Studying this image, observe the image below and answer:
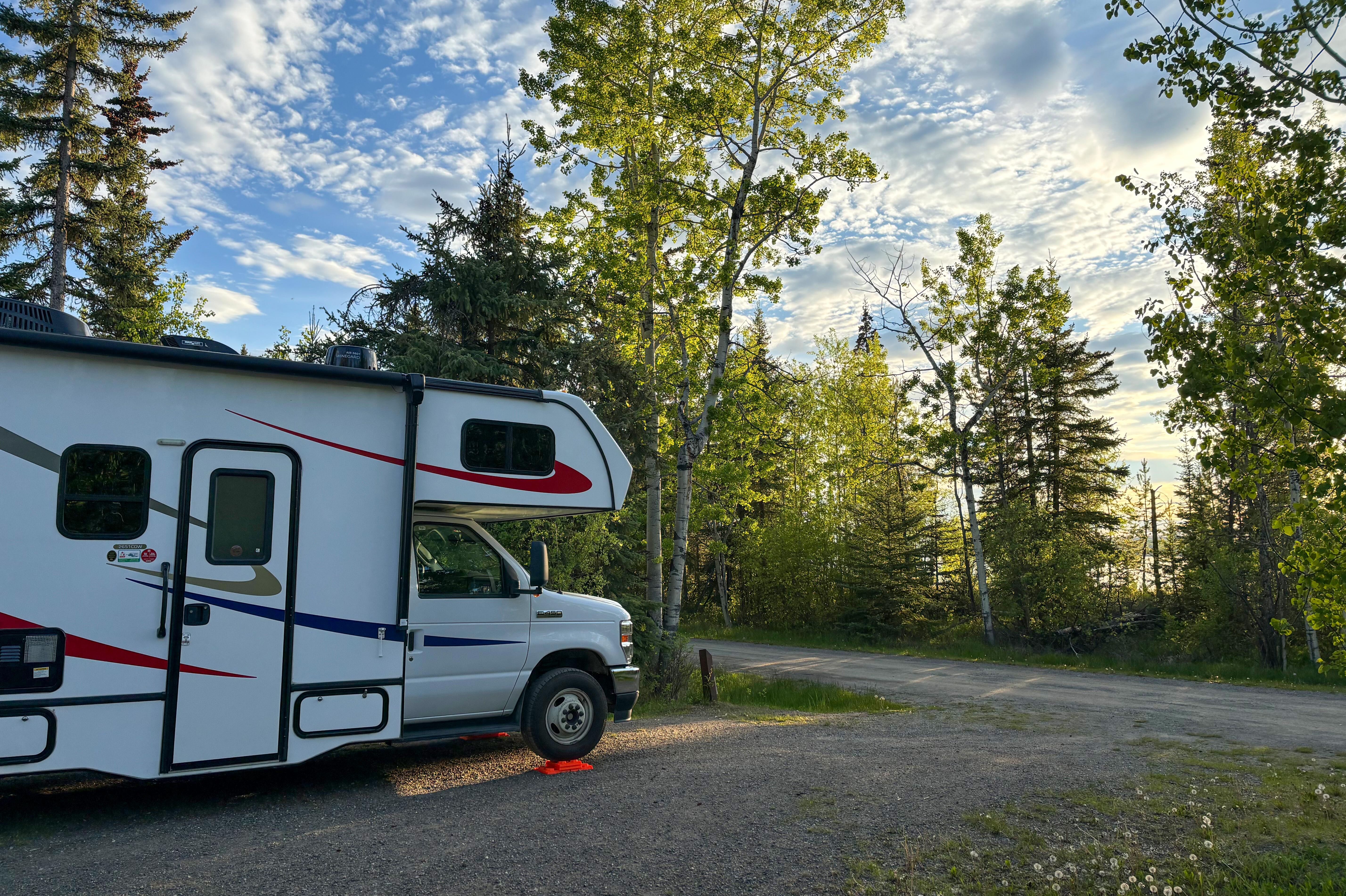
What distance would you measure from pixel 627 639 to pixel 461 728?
1883mm

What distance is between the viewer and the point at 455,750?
28.4ft

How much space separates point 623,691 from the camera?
8.30 meters

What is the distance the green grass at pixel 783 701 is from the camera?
40.3 feet

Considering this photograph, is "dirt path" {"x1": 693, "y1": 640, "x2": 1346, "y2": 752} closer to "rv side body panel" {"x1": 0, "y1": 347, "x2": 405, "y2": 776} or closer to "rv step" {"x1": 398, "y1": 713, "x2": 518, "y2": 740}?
"rv step" {"x1": 398, "y1": 713, "x2": 518, "y2": 740}

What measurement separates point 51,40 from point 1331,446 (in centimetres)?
2757

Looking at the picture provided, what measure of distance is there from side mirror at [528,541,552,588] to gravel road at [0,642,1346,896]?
1.72 metres

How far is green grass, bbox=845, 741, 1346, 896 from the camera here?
190 inches

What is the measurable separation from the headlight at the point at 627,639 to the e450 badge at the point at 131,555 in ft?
13.6

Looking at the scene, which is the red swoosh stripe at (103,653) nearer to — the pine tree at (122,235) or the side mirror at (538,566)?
the side mirror at (538,566)

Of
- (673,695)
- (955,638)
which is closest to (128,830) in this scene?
(673,695)

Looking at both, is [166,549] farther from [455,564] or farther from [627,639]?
[627,639]

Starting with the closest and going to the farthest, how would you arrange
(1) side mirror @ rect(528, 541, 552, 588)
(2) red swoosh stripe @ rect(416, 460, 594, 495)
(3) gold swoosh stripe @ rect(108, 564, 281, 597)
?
(3) gold swoosh stripe @ rect(108, 564, 281, 597), (2) red swoosh stripe @ rect(416, 460, 594, 495), (1) side mirror @ rect(528, 541, 552, 588)

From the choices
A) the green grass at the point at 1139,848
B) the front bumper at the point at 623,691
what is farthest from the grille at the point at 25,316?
the green grass at the point at 1139,848

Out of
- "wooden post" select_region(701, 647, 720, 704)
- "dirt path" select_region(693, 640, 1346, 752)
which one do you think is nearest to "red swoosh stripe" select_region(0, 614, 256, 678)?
"wooden post" select_region(701, 647, 720, 704)
